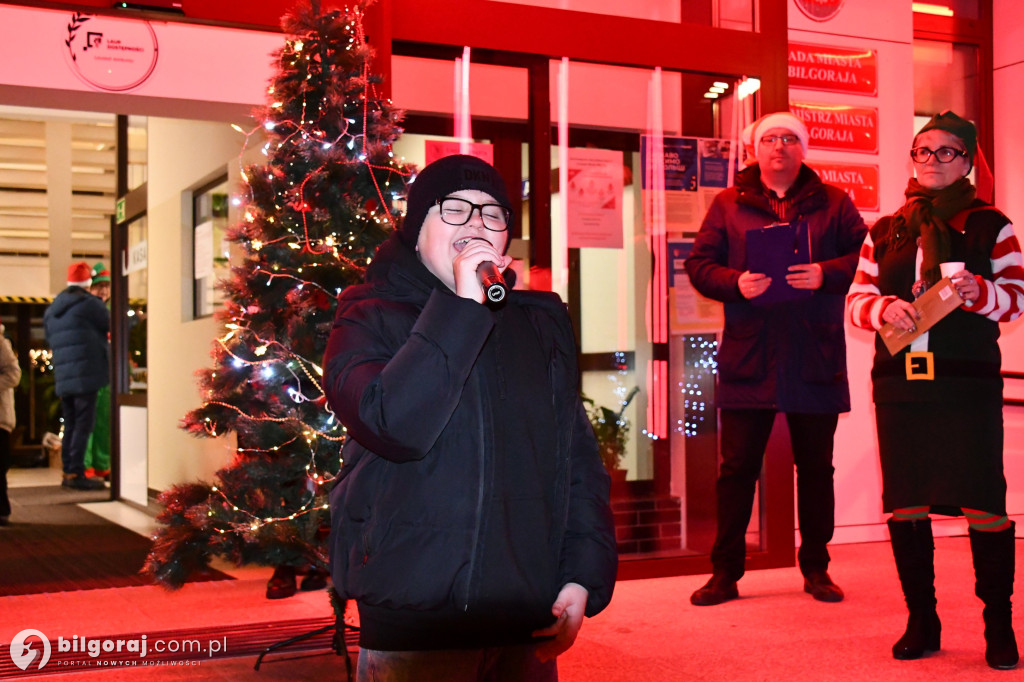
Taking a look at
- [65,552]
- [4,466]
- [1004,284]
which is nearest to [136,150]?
[4,466]

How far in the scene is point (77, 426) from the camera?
965 centimetres

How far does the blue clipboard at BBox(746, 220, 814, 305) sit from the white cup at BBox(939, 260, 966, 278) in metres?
0.98

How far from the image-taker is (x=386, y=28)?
480 centimetres

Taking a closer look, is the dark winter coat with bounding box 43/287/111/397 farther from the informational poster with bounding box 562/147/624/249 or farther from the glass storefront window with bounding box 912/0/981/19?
the glass storefront window with bounding box 912/0/981/19

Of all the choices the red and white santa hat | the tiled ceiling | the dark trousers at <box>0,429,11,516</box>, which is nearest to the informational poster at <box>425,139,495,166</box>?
the dark trousers at <box>0,429,11,516</box>

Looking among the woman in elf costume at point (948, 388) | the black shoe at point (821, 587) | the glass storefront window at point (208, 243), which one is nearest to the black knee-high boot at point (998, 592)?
the woman in elf costume at point (948, 388)

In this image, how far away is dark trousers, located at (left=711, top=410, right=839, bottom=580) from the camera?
470cm

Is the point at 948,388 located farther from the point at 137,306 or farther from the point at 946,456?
the point at 137,306

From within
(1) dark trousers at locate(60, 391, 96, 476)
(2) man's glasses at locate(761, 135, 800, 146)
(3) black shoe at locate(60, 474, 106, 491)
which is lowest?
(3) black shoe at locate(60, 474, 106, 491)

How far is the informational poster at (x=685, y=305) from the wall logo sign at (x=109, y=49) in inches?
99.9

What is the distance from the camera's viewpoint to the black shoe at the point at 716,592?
4664 millimetres

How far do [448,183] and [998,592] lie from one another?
2574 millimetres

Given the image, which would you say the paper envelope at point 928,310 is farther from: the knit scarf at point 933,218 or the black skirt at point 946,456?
the black skirt at point 946,456

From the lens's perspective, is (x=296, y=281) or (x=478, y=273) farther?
(x=296, y=281)
